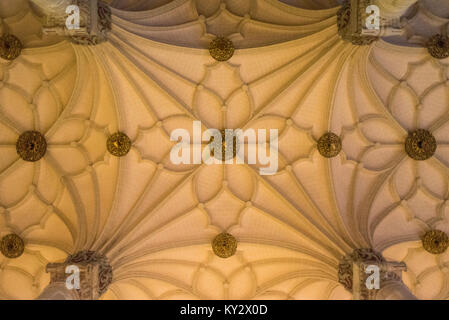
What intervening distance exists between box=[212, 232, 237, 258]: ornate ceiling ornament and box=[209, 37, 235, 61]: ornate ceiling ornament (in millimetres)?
6235

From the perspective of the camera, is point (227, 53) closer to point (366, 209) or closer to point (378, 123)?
point (378, 123)

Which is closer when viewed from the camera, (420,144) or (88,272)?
(88,272)

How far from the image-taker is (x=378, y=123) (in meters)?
13.8

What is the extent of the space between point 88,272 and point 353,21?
9963mm

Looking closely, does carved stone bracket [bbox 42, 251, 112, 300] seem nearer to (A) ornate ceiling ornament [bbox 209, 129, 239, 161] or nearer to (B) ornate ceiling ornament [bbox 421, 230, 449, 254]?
(A) ornate ceiling ornament [bbox 209, 129, 239, 161]

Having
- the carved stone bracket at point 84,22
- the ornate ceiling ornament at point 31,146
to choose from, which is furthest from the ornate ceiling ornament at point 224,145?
the ornate ceiling ornament at point 31,146

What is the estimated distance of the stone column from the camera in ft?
32.8

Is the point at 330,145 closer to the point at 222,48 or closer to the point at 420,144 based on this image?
the point at 420,144

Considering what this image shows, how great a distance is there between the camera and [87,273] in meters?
10.8

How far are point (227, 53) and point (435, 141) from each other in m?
7.69

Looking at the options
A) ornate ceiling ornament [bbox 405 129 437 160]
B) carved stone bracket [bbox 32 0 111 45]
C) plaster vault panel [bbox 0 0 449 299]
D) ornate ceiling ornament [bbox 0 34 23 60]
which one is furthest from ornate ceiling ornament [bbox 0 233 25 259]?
ornate ceiling ornament [bbox 405 129 437 160]

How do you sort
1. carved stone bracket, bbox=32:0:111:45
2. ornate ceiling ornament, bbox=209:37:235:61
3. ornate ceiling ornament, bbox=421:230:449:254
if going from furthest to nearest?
ornate ceiling ornament, bbox=421:230:449:254, ornate ceiling ornament, bbox=209:37:235:61, carved stone bracket, bbox=32:0:111:45

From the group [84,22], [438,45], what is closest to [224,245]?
[84,22]

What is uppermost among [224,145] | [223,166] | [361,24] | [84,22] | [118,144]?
[84,22]
